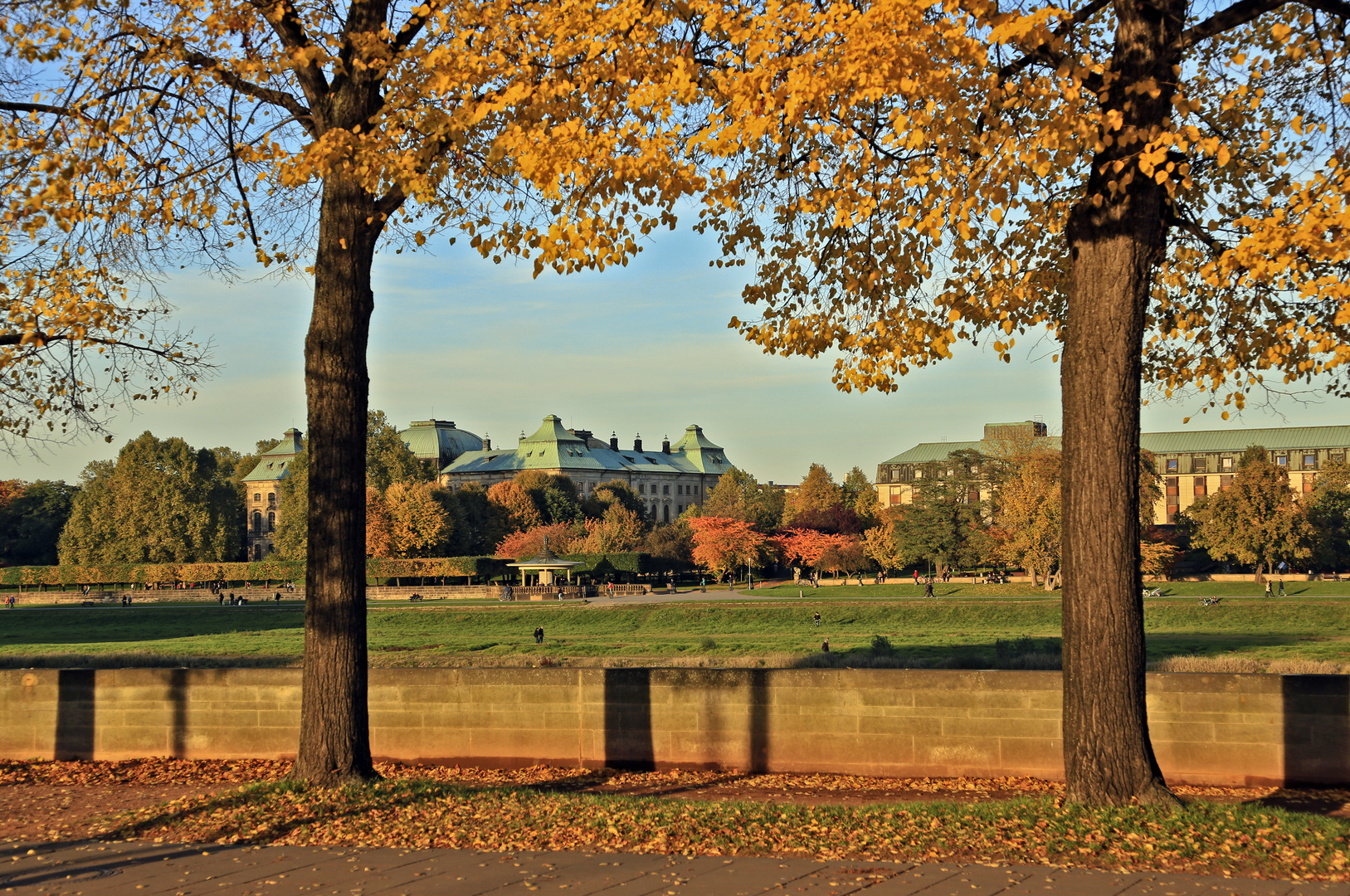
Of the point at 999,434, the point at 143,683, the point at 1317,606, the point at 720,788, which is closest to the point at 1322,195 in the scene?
the point at 720,788

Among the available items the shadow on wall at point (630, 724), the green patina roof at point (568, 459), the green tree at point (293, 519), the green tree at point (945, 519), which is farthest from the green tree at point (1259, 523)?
the green patina roof at point (568, 459)

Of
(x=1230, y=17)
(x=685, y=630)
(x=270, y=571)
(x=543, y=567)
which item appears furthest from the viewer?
(x=270, y=571)

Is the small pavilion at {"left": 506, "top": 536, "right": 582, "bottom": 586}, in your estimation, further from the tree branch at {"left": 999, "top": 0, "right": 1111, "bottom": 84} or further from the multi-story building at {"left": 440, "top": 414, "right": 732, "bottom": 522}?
the multi-story building at {"left": 440, "top": 414, "right": 732, "bottom": 522}

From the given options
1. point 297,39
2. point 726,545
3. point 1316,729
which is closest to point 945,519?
point 726,545

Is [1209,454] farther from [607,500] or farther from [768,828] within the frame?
[768,828]

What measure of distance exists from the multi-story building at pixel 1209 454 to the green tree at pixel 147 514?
6108 cm

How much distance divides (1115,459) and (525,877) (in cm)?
454

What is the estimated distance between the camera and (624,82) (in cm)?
820

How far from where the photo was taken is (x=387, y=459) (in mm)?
83188

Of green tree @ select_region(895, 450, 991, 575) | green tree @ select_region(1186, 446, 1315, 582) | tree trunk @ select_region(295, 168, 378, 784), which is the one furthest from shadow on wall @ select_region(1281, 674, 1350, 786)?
green tree @ select_region(1186, 446, 1315, 582)

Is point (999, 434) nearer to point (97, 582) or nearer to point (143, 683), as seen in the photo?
point (97, 582)

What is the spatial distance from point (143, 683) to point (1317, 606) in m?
48.2

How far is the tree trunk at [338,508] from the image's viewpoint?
344 inches

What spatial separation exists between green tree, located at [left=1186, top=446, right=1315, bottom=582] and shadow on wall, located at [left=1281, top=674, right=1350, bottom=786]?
204 feet
